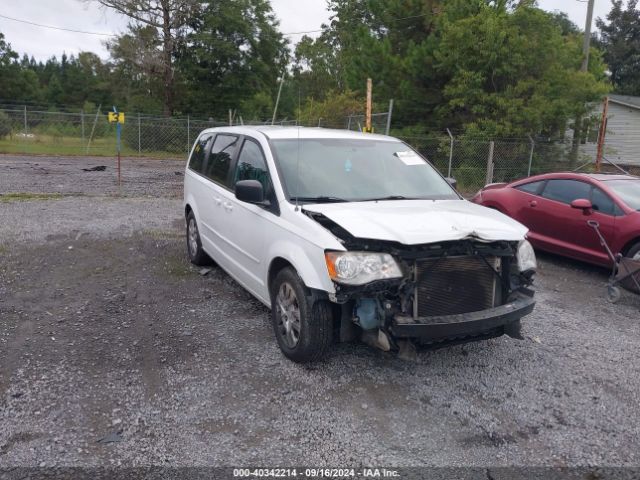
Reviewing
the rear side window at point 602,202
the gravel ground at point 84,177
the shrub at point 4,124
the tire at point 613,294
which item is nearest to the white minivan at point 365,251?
the tire at point 613,294

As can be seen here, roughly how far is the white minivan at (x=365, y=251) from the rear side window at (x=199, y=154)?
5.16 feet

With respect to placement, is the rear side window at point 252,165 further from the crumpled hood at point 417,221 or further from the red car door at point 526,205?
the red car door at point 526,205

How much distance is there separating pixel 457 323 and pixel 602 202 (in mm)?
4627

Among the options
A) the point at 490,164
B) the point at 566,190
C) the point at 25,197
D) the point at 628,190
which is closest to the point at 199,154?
the point at 566,190

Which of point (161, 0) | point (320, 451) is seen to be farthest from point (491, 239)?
point (161, 0)

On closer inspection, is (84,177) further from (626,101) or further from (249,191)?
(626,101)

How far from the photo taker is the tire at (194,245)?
6.70m

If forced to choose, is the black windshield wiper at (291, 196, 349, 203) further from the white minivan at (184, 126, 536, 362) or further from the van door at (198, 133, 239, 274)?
the van door at (198, 133, 239, 274)

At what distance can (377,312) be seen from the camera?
3.77m

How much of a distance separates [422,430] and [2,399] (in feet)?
9.09

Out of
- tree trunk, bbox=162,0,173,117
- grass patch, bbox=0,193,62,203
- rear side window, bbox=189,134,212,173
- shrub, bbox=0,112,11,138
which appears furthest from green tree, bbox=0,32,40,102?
rear side window, bbox=189,134,212,173

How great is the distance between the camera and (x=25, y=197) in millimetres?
11969

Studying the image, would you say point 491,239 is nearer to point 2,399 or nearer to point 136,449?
point 136,449

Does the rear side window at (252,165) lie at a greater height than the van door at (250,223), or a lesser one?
greater
